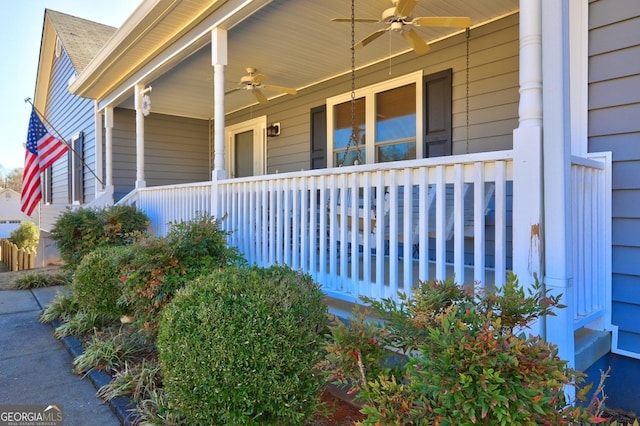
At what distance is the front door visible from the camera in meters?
7.39

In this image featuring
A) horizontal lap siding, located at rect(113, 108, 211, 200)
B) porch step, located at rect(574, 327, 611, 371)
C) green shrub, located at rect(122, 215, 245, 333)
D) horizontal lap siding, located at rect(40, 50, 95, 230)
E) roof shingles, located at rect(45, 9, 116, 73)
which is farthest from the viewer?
roof shingles, located at rect(45, 9, 116, 73)

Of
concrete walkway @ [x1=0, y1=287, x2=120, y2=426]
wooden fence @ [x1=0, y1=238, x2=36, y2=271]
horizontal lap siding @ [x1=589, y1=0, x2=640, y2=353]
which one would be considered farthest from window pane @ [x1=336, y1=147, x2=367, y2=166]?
wooden fence @ [x1=0, y1=238, x2=36, y2=271]

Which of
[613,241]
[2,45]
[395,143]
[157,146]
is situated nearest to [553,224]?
[613,241]

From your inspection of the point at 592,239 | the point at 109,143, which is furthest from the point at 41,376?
the point at 109,143

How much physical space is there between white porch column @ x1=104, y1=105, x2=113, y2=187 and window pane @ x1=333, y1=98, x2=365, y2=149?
4109mm

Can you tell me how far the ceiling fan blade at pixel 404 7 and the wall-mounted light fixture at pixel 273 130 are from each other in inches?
147

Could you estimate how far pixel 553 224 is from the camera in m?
1.82

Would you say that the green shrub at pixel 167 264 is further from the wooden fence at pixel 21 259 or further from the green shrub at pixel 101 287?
the wooden fence at pixel 21 259

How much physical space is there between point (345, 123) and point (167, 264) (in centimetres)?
363

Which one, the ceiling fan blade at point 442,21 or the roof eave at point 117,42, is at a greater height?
the roof eave at point 117,42

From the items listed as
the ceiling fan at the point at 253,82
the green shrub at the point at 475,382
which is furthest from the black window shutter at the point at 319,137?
the green shrub at the point at 475,382

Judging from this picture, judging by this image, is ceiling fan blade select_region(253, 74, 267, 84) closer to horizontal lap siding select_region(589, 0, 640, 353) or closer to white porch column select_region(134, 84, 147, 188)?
white porch column select_region(134, 84, 147, 188)

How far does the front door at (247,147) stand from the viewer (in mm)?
7395

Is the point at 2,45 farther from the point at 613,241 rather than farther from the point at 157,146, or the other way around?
the point at 613,241
